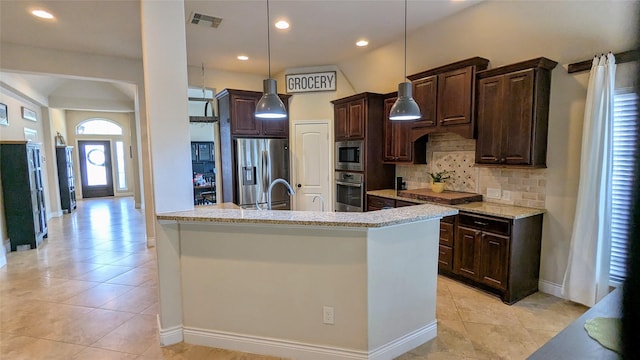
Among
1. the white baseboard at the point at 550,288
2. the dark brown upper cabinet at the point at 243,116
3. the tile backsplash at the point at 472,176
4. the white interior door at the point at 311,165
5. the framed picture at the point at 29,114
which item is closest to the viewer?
the white baseboard at the point at 550,288

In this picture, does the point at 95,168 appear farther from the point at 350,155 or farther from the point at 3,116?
the point at 350,155

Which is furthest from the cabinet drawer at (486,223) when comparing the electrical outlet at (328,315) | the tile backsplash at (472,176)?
the electrical outlet at (328,315)

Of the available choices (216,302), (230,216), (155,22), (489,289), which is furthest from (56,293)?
(489,289)

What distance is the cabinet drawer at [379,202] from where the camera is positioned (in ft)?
13.9

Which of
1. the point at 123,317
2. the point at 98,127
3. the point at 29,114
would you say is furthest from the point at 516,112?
the point at 98,127

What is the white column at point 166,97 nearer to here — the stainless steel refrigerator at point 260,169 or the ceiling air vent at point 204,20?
the ceiling air vent at point 204,20

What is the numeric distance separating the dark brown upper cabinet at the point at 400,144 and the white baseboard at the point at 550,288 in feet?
6.25

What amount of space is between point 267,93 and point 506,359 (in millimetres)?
2752

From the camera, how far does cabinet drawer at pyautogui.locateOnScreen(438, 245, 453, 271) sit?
11.7 feet

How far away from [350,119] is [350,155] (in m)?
0.56

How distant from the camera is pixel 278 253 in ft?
7.60

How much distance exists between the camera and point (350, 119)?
495cm

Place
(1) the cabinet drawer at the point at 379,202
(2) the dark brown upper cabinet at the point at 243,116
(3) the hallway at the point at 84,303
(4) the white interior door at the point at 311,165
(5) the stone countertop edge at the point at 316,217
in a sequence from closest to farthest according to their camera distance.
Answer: (5) the stone countertop edge at the point at 316,217
(3) the hallway at the point at 84,303
(1) the cabinet drawer at the point at 379,202
(2) the dark brown upper cabinet at the point at 243,116
(4) the white interior door at the point at 311,165

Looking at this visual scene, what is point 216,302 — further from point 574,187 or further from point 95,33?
point 95,33
